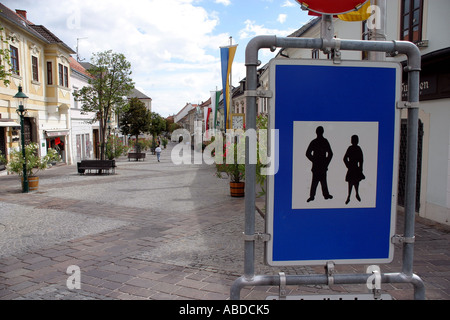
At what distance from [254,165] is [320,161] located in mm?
293

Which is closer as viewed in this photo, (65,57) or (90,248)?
(90,248)

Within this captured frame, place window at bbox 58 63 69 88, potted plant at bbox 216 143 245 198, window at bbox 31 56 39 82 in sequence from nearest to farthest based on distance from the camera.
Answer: potted plant at bbox 216 143 245 198
window at bbox 31 56 39 82
window at bbox 58 63 69 88

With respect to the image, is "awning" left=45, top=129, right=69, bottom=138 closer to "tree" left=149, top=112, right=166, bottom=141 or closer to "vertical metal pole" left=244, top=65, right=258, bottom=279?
"tree" left=149, top=112, right=166, bottom=141

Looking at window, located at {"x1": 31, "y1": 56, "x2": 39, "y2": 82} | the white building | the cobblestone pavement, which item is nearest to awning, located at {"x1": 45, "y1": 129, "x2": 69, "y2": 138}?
the white building

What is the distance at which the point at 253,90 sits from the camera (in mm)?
1409

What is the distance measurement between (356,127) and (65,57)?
28659 millimetres

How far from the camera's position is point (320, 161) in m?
1.54

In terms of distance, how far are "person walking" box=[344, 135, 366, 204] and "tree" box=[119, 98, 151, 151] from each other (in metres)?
46.5

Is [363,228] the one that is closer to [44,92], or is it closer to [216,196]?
[216,196]

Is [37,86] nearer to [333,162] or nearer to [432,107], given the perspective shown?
[432,107]

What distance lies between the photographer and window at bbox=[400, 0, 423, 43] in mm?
8617

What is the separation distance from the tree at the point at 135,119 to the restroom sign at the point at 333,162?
4644 centimetres

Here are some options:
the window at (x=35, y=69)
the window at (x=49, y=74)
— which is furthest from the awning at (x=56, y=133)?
the window at (x=35, y=69)
